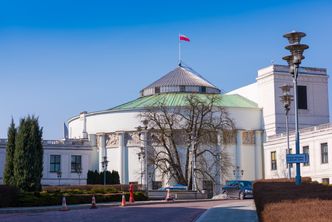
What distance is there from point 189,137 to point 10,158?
25.6m

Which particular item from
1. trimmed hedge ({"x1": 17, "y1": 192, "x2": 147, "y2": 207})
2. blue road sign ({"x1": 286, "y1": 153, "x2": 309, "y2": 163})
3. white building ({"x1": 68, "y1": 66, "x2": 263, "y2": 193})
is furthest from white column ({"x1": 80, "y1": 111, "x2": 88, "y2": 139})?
blue road sign ({"x1": 286, "y1": 153, "x2": 309, "y2": 163})

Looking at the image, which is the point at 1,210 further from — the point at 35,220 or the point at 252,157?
the point at 252,157

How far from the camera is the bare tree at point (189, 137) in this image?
243ft

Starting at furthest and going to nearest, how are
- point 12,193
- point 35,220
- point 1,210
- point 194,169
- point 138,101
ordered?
point 138,101 < point 194,169 < point 12,193 < point 1,210 < point 35,220

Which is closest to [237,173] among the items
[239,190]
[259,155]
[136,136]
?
[259,155]

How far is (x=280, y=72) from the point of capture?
89688 mm

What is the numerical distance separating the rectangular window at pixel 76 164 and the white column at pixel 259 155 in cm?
2507

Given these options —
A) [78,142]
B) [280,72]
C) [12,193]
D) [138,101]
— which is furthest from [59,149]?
[12,193]

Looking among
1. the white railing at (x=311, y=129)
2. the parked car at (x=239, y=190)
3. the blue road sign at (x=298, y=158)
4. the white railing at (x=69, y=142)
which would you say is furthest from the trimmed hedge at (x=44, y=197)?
the white railing at (x=69, y=142)

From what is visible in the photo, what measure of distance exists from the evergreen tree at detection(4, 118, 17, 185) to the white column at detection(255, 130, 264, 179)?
4578cm

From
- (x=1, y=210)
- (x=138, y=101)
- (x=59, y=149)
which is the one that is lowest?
(x=1, y=210)

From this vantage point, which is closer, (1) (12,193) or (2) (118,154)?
(1) (12,193)

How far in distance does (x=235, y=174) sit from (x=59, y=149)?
982 inches

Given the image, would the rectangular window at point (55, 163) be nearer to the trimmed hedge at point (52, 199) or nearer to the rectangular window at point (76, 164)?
the rectangular window at point (76, 164)
